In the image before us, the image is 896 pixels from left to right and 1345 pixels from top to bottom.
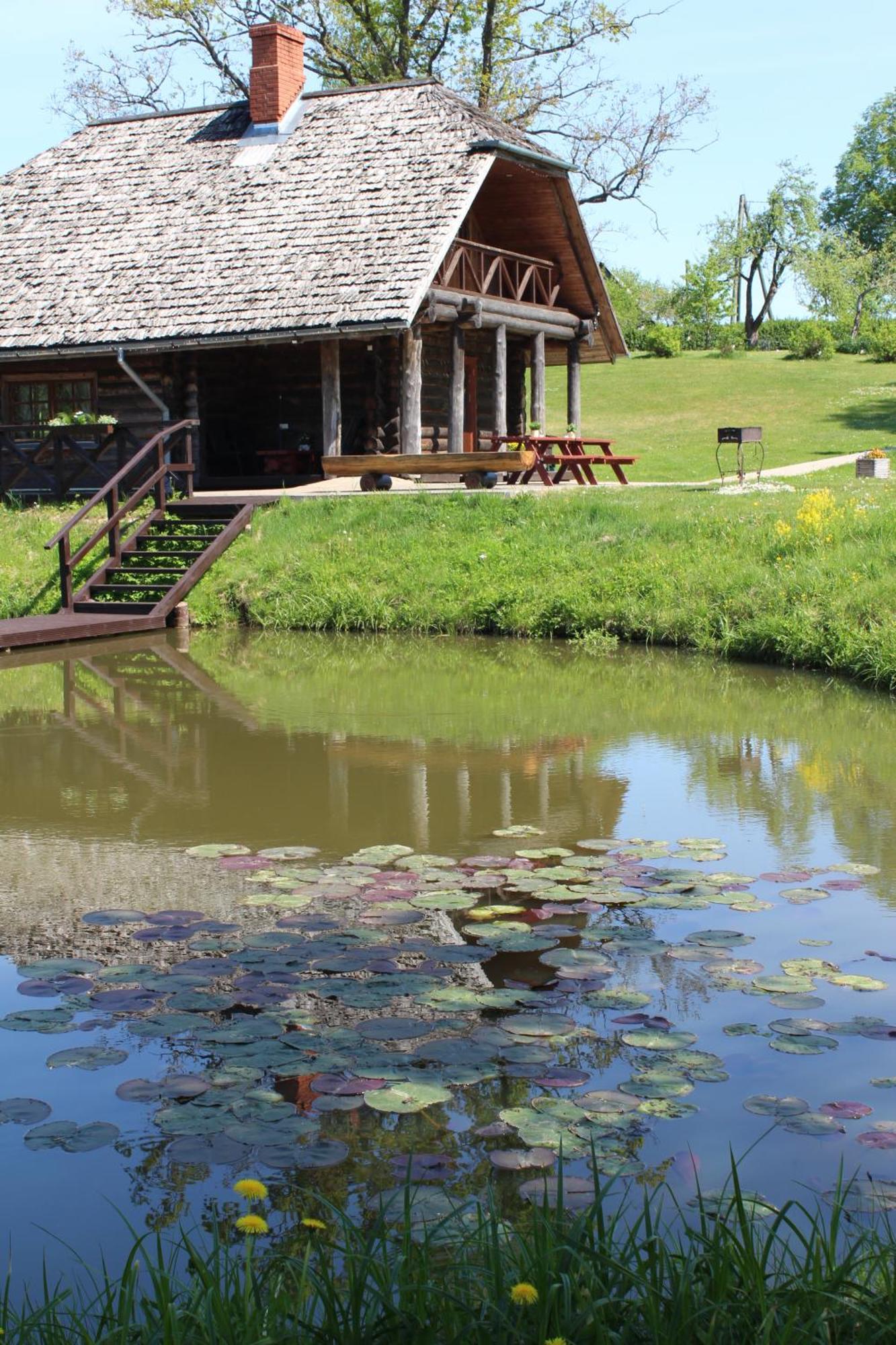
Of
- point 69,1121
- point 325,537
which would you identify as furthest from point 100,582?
point 69,1121

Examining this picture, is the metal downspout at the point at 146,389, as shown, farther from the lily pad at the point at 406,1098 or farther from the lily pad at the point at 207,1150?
the lily pad at the point at 207,1150

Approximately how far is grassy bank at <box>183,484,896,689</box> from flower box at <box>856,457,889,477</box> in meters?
3.31

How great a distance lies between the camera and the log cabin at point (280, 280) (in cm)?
2208

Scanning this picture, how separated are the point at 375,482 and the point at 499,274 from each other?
6485 mm

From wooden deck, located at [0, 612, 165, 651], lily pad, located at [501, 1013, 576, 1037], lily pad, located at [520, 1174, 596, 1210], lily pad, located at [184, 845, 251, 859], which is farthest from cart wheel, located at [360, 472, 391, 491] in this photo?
lily pad, located at [520, 1174, 596, 1210]

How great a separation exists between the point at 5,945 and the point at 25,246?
2239 centimetres

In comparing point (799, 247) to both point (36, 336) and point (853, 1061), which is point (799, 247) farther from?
point (853, 1061)

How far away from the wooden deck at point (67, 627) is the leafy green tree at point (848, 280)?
172 ft

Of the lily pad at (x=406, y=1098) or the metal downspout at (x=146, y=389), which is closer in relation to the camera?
the lily pad at (x=406, y=1098)

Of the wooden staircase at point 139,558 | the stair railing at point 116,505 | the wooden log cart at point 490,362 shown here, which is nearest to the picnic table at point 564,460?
the wooden log cart at point 490,362

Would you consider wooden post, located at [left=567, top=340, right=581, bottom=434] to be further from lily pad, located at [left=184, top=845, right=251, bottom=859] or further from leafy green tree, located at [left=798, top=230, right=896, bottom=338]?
leafy green tree, located at [left=798, top=230, right=896, bottom=338]

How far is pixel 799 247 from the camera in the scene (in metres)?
70.6

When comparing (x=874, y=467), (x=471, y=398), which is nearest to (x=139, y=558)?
(x=471, y=398)

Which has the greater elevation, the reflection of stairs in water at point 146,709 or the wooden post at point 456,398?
the wooden post at point 456,398
